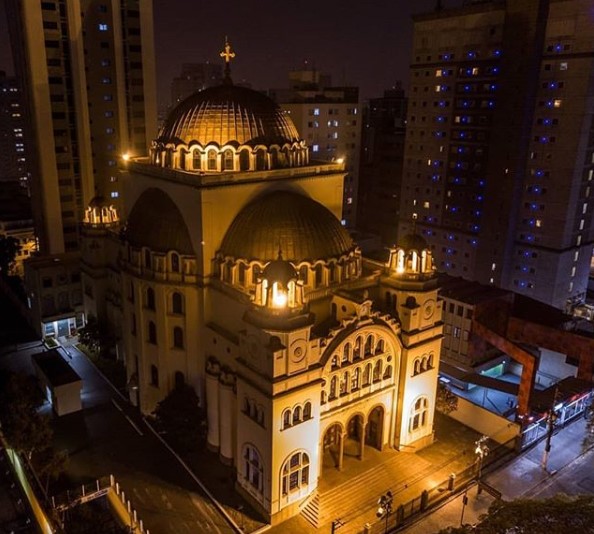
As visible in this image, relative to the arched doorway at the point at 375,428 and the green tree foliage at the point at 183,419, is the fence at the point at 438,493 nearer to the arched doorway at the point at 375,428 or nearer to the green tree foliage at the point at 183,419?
the arched doorway at the point at 375,428

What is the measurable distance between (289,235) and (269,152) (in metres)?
7.35

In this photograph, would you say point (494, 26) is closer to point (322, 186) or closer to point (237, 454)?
point (322, 186)

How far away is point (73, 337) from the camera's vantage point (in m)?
52.5

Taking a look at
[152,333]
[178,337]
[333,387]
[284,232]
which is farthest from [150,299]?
[333,387]

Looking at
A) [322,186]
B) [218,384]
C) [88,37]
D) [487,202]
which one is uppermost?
[88,37]

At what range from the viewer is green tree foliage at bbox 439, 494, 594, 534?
774 inches

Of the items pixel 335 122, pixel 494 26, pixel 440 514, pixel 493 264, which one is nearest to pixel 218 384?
pixel 440 514

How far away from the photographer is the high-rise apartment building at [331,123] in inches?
3172

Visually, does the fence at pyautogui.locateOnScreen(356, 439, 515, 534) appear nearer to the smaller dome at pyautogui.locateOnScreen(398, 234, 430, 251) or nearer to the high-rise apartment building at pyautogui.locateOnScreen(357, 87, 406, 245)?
the smaller dome at pyautogui.locateOnScreen(398, 234, 430, 251)

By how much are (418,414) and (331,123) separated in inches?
2163

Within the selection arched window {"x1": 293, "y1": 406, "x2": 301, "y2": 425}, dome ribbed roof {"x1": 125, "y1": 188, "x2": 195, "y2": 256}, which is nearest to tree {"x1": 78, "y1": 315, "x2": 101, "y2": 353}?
dome ribbed roof {"x1": 125, "y1": 188, "x2": 195, "y2": 256}

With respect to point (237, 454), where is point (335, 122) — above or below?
above

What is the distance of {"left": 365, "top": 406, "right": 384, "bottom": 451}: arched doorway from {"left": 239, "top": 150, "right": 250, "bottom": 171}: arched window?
58.9 ft

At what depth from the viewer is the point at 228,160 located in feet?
125
